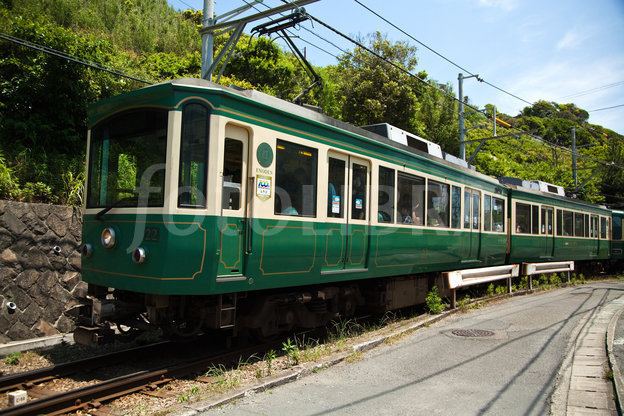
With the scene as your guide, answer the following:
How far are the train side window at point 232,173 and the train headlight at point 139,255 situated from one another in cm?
100

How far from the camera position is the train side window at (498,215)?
13.2 meters

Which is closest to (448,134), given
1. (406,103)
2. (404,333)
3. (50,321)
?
(406,103)

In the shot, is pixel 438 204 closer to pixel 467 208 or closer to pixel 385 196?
pixel 467 208

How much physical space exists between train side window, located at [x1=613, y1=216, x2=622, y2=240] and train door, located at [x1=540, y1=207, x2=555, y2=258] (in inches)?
377

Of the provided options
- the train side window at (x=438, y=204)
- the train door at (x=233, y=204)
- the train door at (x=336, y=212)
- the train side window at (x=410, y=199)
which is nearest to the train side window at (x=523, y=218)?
the train side window at (x=438, y=204)

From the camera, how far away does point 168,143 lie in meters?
5.51

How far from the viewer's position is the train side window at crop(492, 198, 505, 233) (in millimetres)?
13210

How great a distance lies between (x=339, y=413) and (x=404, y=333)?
369 cm

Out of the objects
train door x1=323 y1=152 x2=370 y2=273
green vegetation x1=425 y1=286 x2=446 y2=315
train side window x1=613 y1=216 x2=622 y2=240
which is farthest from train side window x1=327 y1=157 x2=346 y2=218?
train side window x1=613 y1=216 x2=622 y2=240

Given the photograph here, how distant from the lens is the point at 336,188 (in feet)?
24.4

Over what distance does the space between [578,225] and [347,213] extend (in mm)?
15746

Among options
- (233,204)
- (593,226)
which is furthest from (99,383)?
(593,226)

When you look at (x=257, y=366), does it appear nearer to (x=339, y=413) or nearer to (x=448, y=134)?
(x=339, y=413)

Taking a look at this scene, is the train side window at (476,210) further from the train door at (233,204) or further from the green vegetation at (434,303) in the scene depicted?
the train door at (233,204)
